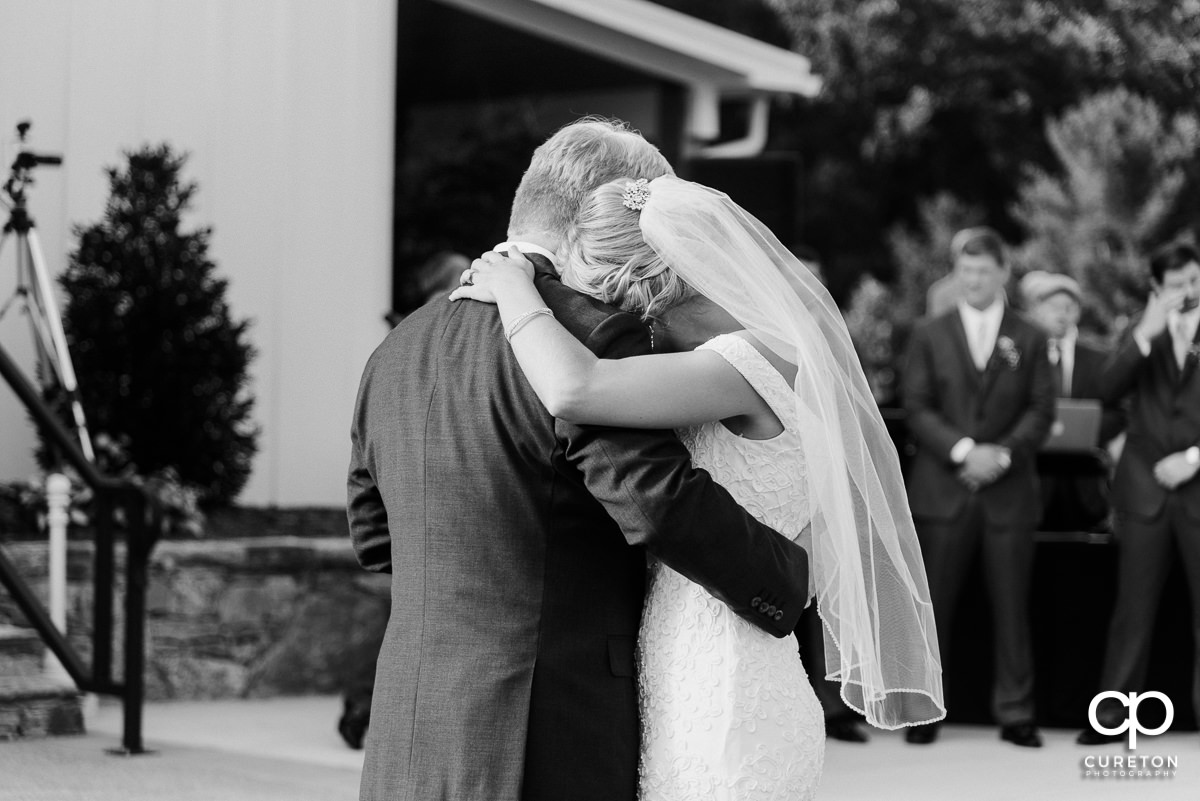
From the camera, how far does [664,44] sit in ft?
39.7

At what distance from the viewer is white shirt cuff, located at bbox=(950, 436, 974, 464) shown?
7.33 m

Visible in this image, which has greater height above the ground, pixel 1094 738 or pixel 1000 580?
pixel 1000 580

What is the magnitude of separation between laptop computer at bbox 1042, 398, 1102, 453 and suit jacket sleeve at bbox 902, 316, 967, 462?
0.94 m

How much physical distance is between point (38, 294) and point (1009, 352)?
4.60 meters

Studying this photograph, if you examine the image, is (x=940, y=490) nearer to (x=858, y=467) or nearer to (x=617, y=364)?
(x=858, y=467)

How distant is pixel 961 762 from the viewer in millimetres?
6801

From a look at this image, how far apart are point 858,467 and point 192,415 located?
5.73 m

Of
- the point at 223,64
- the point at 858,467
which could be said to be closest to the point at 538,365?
the point at 858,467

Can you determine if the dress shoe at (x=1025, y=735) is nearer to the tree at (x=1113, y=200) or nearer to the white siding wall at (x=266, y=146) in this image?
the white siding wall at (x=266, y=146)

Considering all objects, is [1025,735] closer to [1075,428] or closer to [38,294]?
[1075,428]

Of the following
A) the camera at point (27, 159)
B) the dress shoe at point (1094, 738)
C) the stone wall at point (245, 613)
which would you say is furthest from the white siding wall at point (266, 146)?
the dress shoe at point (1094, 738)

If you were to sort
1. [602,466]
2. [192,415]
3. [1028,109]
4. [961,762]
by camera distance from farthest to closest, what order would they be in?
1. [1028,109]
2. [192,415]
3. [961,762]
4. [602,466]

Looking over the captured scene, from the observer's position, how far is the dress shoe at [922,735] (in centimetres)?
726

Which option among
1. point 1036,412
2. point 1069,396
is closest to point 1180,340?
point 1036,412
